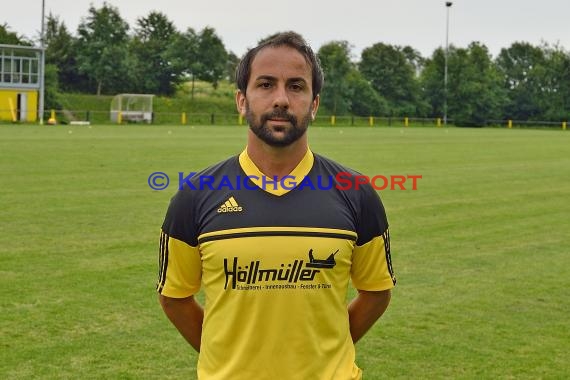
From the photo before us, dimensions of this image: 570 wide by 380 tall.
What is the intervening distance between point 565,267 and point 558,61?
271 feet

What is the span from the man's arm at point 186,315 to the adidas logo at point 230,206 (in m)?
0.52

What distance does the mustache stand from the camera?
9.21 feet

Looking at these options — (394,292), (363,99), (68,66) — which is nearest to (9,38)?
(68,66)

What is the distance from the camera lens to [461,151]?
30656 mm

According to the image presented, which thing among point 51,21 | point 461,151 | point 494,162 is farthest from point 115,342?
point 51,21

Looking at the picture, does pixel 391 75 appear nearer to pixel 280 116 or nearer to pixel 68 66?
pixel 68 66

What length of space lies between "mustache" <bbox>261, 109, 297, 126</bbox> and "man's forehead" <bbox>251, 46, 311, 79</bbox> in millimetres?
144

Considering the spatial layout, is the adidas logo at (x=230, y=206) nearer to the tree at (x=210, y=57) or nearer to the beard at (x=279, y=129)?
the beard at (x=279, y=129)

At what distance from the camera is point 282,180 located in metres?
2.89

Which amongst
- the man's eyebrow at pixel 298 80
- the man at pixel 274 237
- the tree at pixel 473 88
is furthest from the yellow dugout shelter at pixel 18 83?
the man's eyebrow at pixel 298 80

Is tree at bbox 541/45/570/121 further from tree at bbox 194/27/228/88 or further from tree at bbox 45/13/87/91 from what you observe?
tree at bbox 45/13/87/91

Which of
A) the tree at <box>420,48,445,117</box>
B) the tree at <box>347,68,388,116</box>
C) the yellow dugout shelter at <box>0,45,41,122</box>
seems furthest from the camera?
the tree at <box>420,48,445,117</box>

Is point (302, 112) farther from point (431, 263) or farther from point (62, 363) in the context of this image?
point (431, 263)

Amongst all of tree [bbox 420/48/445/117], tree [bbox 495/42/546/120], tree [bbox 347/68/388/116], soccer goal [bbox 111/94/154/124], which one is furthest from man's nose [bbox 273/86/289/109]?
tree [bbox 495/42/546/120]
